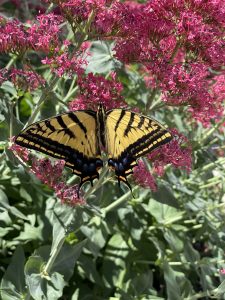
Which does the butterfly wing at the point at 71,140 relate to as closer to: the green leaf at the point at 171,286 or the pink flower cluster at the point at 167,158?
the pink flower cluster at the point at 167,158

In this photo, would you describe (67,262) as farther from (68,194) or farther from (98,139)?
(98,139)

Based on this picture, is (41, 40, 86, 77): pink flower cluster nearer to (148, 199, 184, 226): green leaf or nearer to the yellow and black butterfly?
the yellow and black butterfly

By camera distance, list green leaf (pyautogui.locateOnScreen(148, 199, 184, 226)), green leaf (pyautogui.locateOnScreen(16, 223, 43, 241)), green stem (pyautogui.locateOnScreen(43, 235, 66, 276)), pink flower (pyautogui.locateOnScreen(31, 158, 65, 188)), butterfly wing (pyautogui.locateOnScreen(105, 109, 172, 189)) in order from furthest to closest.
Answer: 1. green leaf (pyautogui.locateOnScreen(148, 199, 184, 226))
2. green leaf (pyautogui.locateOnScreen(16, 223, 43, 241))
3. green stem (pyautogui.locateOnScreen(43, 235, 66, 276))
4. pink flower (pyautogui.locateOnScreen(31, 158, 65, 188))
5. butterfly wing (pyautogui.locateOnScreen(105, 109, 172, 189))

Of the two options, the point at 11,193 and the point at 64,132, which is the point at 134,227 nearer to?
the point at 11,193

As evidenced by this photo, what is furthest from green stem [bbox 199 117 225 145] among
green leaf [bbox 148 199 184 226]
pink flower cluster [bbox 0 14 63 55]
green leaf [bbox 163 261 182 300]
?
pink flower cluster [bbox 0 14 63 55]

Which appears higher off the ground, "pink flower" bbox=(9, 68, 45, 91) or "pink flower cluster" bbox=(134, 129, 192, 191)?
"pink flower" bbox=(9, 68, 45, 91)

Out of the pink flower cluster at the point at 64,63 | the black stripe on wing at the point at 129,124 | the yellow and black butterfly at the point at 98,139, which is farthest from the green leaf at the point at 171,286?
the pink flower cluster at the point at 64,63
